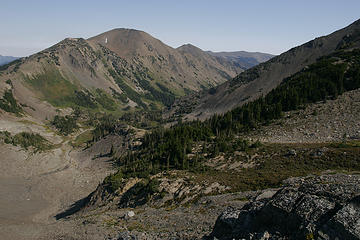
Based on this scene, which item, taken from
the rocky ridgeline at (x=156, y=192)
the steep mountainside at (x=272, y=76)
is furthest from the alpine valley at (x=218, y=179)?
the steep mountainside at (x=272, y=76)

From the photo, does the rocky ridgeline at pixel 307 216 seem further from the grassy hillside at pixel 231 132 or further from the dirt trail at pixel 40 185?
the dirt trail at pixel 40 185

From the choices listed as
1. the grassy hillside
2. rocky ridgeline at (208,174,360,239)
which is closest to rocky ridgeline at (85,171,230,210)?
the grassy hillside

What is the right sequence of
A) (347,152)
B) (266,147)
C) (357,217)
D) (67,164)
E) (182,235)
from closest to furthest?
(357,217)
(182,235)
(347,152)
(266,147)
(67,164)

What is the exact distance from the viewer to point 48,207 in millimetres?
68062

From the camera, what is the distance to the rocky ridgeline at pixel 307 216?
13.9 meters

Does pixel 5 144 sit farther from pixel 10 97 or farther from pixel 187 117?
pixel 187 117

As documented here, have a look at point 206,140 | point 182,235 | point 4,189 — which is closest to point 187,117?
point 206,140

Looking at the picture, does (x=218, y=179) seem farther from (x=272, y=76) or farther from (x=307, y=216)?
(x=272, y=76)

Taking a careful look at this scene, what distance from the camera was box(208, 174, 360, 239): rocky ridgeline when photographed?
1391cm

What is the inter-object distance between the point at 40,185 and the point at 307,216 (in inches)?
3619

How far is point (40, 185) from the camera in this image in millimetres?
84938

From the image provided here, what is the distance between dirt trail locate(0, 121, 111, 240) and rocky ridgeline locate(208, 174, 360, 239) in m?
36.9

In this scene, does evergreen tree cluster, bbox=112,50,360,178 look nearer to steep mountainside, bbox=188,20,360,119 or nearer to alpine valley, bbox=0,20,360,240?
alpine valley, bbox=0,20,360,240

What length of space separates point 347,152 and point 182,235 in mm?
32910
